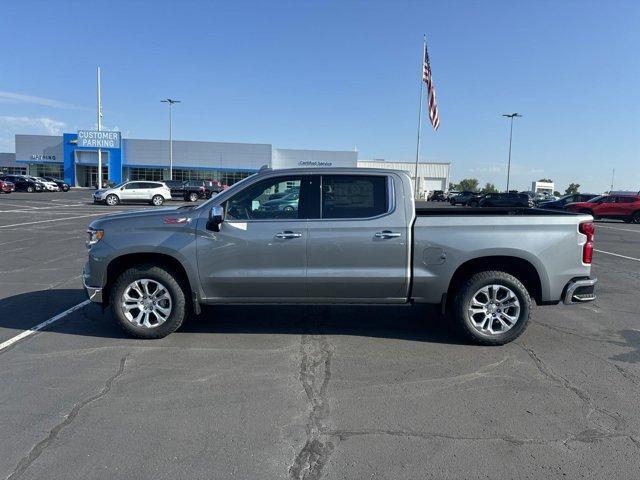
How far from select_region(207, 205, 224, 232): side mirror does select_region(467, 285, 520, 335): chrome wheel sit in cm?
281

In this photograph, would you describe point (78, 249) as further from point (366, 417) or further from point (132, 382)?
point (366, 417)

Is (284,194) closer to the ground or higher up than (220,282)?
higher up

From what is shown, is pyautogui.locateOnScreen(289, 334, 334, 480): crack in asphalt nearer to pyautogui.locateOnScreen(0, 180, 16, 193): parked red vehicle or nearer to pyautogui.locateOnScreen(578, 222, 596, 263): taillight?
pyautogui.locateOnScreen(578, 222, 596, 263): taillight

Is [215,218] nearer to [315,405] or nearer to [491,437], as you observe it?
[315,405]

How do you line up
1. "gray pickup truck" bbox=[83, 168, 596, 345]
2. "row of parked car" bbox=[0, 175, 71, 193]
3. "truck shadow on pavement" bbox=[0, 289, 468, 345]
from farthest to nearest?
"row of parked car" bbox=[0, 175, 71, 193] < "truck shadow on pavement" bbox=[0, 289, 468, 345] < "gray pickup truck" bbox=[83, 168, 596, 345]

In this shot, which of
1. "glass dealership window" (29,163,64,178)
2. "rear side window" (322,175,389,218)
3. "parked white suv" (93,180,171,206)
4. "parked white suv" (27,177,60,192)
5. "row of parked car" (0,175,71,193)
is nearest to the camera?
"rear side window" (322,175,389,218)

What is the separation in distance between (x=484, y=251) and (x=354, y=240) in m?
1.38

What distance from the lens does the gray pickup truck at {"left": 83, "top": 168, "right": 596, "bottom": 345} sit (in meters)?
5.26

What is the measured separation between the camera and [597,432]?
3588 mm

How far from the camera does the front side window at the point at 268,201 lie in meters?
5.38

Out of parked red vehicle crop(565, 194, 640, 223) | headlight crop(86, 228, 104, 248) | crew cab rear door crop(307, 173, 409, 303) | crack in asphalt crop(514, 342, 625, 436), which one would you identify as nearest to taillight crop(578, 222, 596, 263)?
crack in asphalt crop(514, 342, 625, 436)

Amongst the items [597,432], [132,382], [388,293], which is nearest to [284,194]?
[388,293]

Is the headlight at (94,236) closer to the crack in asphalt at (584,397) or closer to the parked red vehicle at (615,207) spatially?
the crack in asphalt at (584,397)

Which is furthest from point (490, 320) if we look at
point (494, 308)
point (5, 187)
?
point (5, 187)
